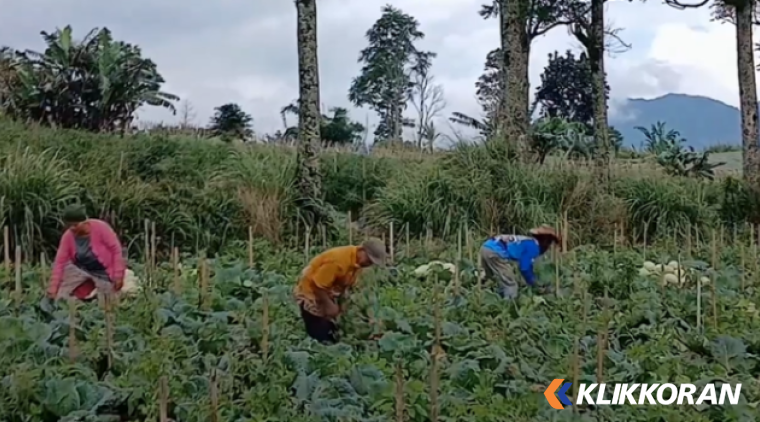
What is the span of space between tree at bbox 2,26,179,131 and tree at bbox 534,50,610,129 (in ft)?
→ 52.5

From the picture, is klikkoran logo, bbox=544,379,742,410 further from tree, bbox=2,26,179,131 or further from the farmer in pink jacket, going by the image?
tree, bbox=2,26,179,131

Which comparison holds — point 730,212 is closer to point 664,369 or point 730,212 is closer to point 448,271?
point 448,271

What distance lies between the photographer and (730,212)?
36.2 ft

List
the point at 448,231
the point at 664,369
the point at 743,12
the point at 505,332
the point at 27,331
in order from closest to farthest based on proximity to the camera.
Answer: the point at 664,369, the point at 27,331, the point at 505,332, the point at 448,231, the point at 743,12

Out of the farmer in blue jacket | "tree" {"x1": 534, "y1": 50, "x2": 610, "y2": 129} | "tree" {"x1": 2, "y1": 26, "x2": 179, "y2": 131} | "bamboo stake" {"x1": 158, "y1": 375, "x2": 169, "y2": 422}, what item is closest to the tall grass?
"tree" {"x1": 2, "y1": 26, "x2": 179, "y2": 131}

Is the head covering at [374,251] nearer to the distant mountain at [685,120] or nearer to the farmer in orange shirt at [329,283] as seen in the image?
the farmer in orange shirt at [329,283]

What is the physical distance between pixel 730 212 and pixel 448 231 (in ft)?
13.7

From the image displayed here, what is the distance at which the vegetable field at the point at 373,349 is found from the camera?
11.3ft

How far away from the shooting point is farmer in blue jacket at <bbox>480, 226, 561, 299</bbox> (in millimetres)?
5934

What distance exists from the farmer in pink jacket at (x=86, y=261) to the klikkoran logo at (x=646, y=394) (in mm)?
3115

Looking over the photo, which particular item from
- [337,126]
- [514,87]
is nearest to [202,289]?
[514,87]

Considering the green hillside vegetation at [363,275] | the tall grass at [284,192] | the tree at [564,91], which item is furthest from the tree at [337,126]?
the tree at [564,91]

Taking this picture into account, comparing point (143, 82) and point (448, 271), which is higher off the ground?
point (143, 82)

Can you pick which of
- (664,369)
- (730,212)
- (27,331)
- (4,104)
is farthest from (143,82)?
(664,369)
